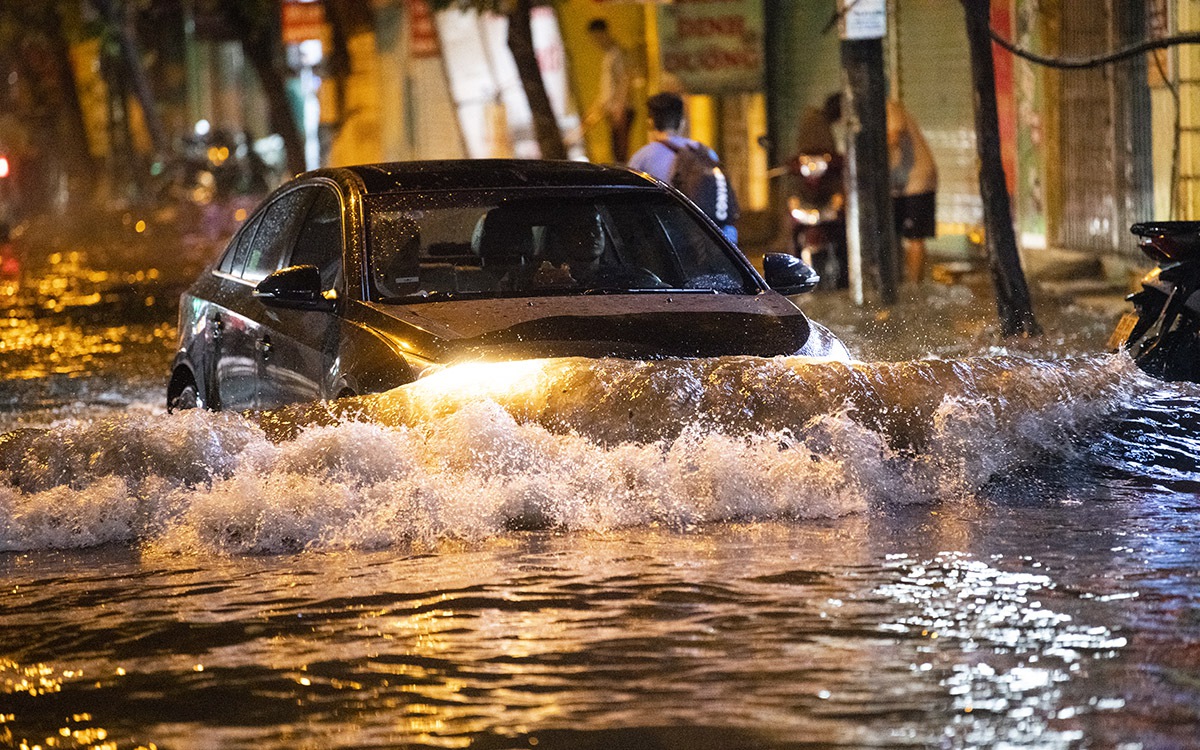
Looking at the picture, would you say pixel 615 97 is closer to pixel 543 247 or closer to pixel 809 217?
pixel 809 217

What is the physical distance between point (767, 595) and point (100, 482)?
2.68 m

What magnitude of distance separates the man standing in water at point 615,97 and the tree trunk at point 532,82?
1471 millimetres

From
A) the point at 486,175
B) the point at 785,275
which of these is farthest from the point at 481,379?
the point at 785,275

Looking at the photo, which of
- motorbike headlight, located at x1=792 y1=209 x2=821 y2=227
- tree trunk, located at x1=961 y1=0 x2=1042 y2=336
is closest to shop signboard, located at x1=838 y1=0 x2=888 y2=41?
tree trunk, located at x1=961 y1=0 x2=1042 y2=336

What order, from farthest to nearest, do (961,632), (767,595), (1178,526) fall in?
(1178,526)
(767,595)
(961,632)

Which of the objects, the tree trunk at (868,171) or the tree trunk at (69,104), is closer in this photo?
the tree trunk at (868,171)

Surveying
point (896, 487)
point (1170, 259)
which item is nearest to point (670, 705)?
point (896, 487)

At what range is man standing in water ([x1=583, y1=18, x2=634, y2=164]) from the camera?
71.7 ft

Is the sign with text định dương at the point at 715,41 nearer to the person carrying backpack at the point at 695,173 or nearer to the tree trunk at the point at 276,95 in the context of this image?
the person carrying backpack at the point at 695,173

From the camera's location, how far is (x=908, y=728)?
4574 millimetres

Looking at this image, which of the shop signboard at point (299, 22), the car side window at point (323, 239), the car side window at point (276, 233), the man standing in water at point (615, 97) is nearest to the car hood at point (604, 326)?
the car side window at point (323, 239)

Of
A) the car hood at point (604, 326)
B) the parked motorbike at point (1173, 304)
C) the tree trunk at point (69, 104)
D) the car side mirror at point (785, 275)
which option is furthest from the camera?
the tree trunk at point (69, 104)

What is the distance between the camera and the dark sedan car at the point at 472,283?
7309 millimetres

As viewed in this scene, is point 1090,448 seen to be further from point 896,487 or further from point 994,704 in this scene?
point 994,704
